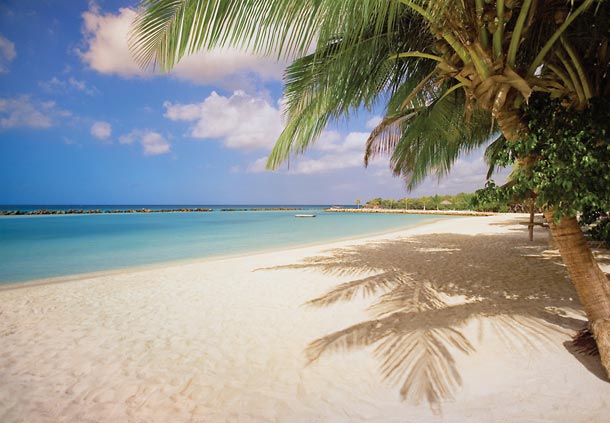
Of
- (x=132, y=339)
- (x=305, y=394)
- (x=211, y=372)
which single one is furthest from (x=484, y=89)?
(x=132, y=339)

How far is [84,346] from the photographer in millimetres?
2914

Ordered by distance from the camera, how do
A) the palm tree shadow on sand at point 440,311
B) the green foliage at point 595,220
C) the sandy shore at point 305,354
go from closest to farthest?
1. the sandy shore at point 305,354
2. the palm tree shadow on sand at point 440,311
3. the green foliage at point 595,220

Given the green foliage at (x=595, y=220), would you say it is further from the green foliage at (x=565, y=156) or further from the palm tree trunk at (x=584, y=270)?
the green foliage at (x=565, y=156)

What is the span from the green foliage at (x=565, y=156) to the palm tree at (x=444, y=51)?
0.32ft

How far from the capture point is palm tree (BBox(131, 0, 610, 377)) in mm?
1967

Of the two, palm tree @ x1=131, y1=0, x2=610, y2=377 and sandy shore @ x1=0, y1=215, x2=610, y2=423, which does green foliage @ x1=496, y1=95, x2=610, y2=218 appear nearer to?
palm tree @ x1=131, y1=0, x2=610, y2=377

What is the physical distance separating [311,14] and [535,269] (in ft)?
18.3

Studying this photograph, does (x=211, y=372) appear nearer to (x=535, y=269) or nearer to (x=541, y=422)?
(x=541, y=422)

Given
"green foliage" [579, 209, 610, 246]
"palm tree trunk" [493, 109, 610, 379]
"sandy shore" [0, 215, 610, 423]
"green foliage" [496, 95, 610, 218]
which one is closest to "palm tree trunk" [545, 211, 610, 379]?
"palm tree trunk" [493, 109, 610, 379]

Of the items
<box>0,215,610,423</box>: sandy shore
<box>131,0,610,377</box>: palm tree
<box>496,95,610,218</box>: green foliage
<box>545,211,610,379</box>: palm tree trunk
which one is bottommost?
<box>0,215,610,423</box>: sandy shore

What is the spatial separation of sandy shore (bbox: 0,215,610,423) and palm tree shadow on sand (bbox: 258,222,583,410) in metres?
0.02

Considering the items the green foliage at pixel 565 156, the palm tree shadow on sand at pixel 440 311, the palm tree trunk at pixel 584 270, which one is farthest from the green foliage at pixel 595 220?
the green foliage at pixel 565 156

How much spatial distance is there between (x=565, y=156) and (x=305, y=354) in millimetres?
2500

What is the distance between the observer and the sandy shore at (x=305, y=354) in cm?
194
